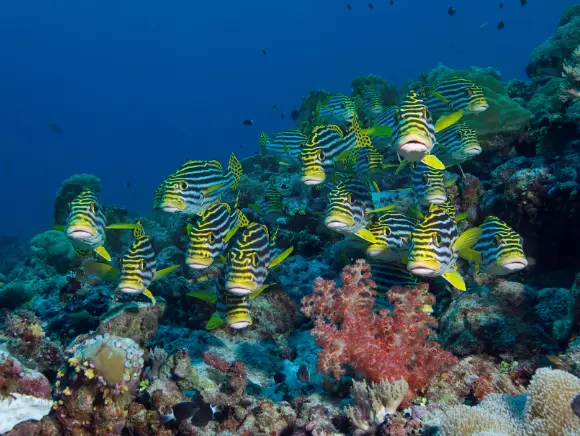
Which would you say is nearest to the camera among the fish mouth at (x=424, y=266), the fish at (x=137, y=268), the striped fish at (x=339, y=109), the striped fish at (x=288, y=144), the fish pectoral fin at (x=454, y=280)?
the fish mouth at (x=424, y=266)

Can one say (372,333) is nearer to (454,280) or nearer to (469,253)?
(454,280)

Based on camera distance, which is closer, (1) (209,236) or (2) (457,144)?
(1) (209,236)

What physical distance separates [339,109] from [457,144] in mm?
3131

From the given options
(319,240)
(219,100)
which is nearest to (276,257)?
(319,240)

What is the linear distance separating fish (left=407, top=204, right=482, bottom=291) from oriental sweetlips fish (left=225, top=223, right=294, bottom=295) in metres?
1.63

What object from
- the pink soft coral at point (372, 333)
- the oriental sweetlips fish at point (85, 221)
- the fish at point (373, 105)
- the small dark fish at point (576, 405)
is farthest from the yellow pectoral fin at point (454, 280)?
the fish at point (373, 105)

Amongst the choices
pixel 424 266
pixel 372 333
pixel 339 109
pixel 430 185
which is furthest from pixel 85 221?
pixel 339 109

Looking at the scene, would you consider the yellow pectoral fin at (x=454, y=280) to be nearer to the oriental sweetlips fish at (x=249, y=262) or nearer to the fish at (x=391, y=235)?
the fish at (x=391, y=235)

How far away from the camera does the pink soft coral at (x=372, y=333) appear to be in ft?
14.6

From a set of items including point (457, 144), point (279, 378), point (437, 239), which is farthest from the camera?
point (457, 144)

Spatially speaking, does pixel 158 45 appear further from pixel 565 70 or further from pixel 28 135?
pixel 565 70

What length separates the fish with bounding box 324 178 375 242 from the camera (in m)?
4.44

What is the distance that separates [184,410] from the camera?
4.25 meters

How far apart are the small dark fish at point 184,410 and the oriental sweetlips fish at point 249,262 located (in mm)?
1232
